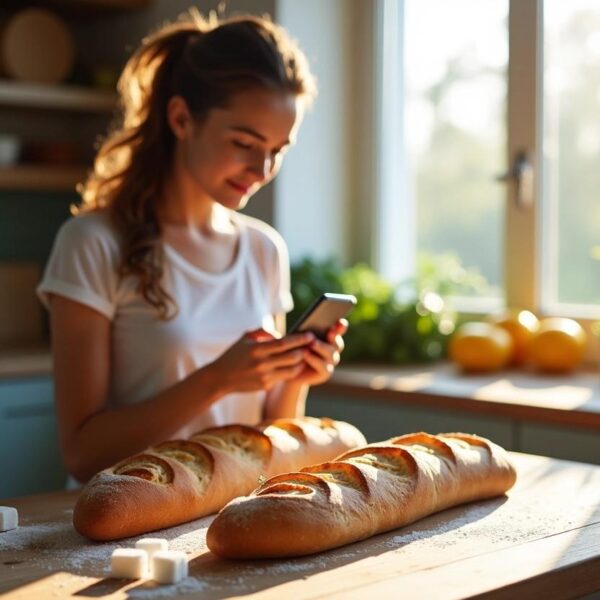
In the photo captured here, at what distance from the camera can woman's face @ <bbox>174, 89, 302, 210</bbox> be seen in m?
1.82

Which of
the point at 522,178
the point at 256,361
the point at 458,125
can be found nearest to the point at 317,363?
the point at 256,361

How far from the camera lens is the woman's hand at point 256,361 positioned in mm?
1683

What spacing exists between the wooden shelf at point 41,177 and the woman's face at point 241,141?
1.54 metres

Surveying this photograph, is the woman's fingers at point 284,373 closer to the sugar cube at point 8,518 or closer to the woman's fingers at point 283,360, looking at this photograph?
the woman's fingers at point 283,360

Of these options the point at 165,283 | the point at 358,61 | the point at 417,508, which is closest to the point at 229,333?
the point at 165,283

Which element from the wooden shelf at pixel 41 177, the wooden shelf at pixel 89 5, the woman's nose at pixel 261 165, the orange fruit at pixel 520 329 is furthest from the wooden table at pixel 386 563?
the wooden shelf at pixel 89 5

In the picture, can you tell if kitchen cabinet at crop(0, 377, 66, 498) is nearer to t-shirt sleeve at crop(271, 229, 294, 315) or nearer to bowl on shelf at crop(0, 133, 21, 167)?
bowl on shelf at crop(0, 133, 21, 167)

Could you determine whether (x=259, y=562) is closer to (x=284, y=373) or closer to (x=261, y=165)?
(x=284, y=373)

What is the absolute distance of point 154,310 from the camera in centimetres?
188

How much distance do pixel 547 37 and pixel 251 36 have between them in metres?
1.23

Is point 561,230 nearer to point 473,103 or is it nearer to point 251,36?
point 473,103

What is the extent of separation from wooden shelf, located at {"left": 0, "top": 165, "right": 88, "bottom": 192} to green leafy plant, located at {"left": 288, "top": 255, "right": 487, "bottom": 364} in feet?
2.76

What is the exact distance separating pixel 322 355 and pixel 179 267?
0.34 m

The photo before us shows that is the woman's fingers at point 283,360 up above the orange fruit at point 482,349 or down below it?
above
